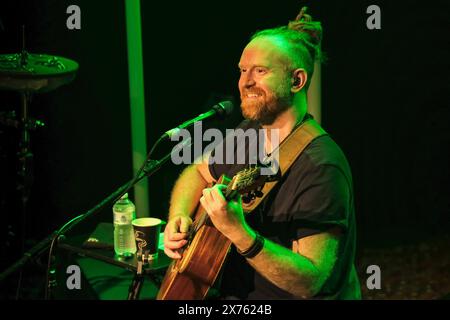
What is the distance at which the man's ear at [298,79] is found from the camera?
2.39 meters

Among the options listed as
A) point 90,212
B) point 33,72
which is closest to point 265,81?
point 90,212

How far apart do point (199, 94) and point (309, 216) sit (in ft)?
7.40

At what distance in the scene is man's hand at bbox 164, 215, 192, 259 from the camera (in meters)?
2.39

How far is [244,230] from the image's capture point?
2.03m

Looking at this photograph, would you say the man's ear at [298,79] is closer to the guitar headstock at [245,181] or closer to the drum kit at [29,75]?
the guitar headstock at [245,181]

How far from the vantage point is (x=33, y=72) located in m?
3.18

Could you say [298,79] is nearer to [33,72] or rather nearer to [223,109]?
[223,109]

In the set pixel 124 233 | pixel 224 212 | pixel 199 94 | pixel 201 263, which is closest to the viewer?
pixel 224 212

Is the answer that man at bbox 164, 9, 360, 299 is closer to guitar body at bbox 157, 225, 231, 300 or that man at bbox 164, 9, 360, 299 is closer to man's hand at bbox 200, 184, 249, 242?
man's hand at bbox 200, 184, 249, 242

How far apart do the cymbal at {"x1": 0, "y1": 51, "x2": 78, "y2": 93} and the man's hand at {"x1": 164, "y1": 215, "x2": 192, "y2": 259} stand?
4.06 ft

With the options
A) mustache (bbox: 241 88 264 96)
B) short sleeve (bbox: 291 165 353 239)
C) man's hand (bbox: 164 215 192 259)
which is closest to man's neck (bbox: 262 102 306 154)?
mustache (bbox: 241 88 264 96)
